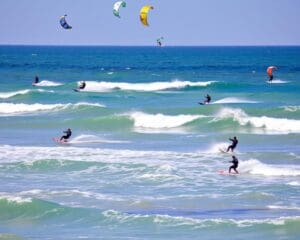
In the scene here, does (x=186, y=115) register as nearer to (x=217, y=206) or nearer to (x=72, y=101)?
(x=72, y=101)

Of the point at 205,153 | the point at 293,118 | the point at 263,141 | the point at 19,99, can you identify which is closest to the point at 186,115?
the point at 293,118

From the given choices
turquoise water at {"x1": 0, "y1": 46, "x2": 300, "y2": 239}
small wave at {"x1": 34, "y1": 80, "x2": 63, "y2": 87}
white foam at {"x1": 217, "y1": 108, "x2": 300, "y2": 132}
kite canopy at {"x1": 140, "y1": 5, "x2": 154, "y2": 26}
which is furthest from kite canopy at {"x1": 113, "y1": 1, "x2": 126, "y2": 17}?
small wave at {"x1": 34, "y1": 80, "x2": 63, "y2": 87}

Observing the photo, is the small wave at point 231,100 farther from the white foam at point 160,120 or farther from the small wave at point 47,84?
the small wave at point 47,84

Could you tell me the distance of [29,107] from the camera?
1761 inches

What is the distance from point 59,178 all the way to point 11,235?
6.53m

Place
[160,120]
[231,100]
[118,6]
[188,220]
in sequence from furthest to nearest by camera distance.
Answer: [231,100] < [118,6] < [160,120] < [188,220]

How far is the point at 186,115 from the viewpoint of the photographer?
127 ft

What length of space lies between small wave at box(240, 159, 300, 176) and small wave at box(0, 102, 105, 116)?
745 inches

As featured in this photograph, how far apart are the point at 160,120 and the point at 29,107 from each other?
31.6 ft

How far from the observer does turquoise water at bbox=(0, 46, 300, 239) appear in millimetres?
18484

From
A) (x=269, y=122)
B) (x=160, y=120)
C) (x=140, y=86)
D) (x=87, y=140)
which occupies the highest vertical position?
(x=140, y=86)

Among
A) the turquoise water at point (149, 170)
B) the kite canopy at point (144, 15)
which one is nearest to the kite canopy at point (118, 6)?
the kite canopy at point (144, 15)

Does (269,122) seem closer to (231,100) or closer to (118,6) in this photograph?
(118,6)

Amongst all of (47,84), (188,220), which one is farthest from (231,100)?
(188,220)
